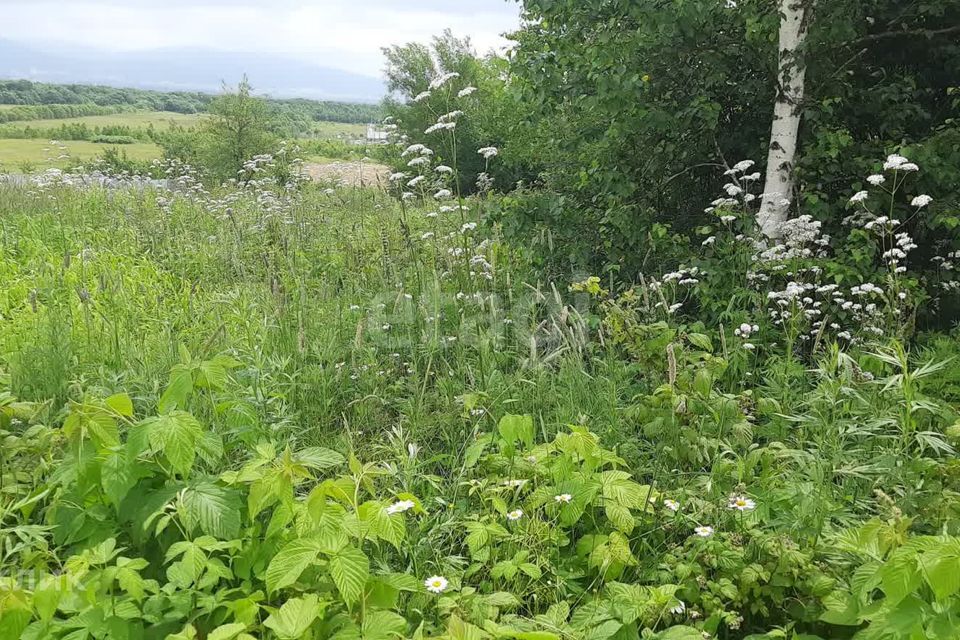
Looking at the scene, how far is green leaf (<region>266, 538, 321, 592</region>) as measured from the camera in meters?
1.84

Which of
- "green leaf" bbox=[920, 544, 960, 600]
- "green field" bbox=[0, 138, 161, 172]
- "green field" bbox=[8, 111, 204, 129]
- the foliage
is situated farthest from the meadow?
"green field" bbox=[8, 111, 204, 129]

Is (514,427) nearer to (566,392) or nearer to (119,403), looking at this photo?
(566,392)

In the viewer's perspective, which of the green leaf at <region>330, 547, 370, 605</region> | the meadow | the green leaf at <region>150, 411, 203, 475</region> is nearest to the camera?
the green leaf at <region>330, 547, 370, 605</region>

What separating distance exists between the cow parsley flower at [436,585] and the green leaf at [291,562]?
0.47 metres

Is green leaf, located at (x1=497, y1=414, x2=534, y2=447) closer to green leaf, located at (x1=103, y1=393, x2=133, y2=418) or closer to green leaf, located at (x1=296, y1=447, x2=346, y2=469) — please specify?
green leaf, located at (x1=296, y1=447, x2=346, y2=469)

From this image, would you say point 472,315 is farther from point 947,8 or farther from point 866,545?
point 947,8

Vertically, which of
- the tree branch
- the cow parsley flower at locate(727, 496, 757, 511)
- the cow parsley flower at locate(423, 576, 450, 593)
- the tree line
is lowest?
the cow parsley flower at locate(423, 576, 450, 593)

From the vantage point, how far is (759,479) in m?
2.78

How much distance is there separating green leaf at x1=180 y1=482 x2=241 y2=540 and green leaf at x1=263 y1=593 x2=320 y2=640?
35cm

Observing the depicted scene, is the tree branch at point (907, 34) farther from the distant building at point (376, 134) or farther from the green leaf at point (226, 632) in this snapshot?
the green leaf at point (226, 632)

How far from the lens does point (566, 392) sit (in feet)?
12.2

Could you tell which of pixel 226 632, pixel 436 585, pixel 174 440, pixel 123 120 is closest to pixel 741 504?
pixel 436 585

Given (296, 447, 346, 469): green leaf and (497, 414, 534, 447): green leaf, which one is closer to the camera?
(296, 447, 346, 469): green leaf

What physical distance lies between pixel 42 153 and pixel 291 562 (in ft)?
41.5
